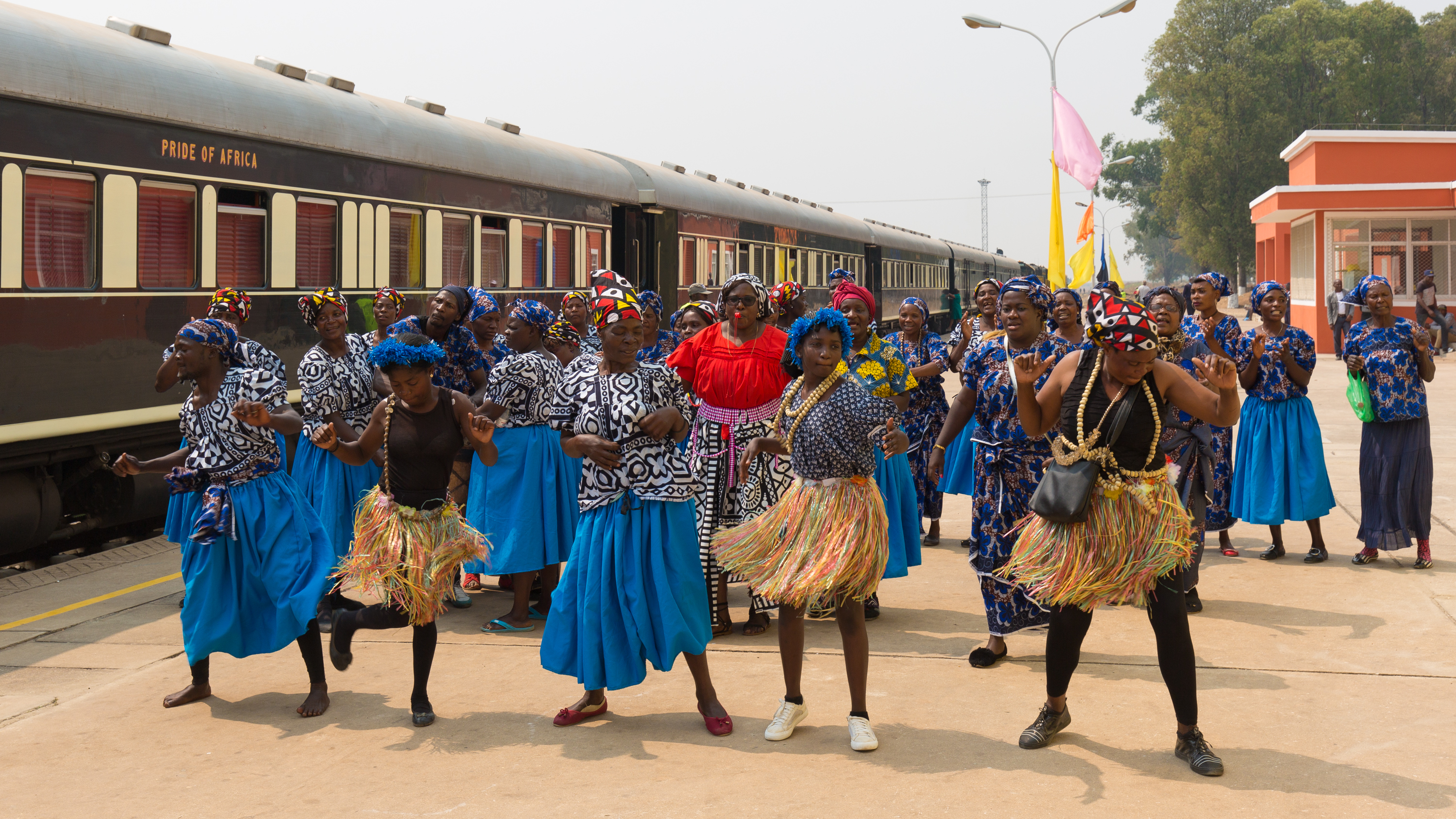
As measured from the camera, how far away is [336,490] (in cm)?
678

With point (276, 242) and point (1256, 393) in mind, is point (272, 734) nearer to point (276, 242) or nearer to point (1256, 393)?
point (276, 242)

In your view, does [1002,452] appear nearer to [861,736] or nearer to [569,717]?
[861,736]

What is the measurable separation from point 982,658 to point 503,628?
2333 millimetres

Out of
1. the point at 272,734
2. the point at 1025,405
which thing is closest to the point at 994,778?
the point at 1025,405

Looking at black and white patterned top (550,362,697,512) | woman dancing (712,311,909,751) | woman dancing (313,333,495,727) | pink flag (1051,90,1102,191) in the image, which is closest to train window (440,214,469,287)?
woman dancing (313,333,495,727)

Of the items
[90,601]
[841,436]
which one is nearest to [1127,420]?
[841,436]

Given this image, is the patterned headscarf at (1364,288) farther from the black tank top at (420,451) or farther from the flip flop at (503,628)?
the black tank top at (420,451)

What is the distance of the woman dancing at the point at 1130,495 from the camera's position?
14.2 feet

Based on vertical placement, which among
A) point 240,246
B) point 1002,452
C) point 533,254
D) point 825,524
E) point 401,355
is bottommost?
point 825,524

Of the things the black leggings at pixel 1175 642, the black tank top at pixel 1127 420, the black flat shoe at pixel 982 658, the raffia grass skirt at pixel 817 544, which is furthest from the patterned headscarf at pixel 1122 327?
the black flat shoe at pixel 982 658

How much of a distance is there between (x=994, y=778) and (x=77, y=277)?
6.25 m

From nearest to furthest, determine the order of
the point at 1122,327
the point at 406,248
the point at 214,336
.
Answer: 1. the point at 1122,327
2. the point at 214,336
3. the point at 406,248

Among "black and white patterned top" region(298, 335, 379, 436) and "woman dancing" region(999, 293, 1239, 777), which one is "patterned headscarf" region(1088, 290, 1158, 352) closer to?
"woman dancing" region(999, 293, 1239, 777)

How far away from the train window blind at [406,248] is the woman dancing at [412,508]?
6.28 m
